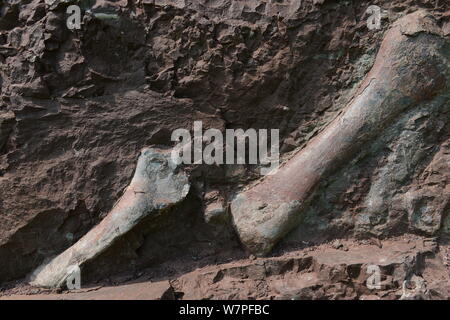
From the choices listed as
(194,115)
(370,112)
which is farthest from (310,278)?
(194,115)

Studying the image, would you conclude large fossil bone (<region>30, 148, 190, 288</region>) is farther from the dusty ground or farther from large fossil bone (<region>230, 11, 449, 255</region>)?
large fossil bone (<region>230, 11, 449, 255</region>)

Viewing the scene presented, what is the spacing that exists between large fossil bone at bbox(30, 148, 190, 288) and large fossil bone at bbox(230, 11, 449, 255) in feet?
1.13

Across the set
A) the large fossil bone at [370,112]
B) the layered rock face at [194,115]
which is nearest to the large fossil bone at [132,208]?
the layered rock face at [194,115]

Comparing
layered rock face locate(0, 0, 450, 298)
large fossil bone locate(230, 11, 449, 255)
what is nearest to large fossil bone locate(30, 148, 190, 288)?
layered rock face locate(0, 0, 450, 298)

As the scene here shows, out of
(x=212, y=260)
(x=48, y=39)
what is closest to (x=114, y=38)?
(x=48, y=39)

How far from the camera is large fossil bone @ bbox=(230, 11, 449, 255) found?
91.8 inches

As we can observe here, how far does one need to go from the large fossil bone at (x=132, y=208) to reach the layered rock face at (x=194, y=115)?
5 cm

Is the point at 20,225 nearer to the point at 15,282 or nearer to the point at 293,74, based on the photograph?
the point at 15,282

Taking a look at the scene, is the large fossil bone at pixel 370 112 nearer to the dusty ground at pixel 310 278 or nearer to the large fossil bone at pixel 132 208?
A: the dusty ground at pixel 310 278

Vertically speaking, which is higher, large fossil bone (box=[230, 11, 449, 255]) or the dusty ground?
large fossil bone (box=[230, 11, 449, 255])

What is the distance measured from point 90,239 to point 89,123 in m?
0.59

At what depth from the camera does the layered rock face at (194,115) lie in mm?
2338

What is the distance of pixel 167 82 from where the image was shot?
7.89ft

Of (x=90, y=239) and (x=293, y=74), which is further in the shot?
Answer: (x=293, y=74)
